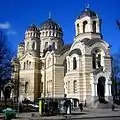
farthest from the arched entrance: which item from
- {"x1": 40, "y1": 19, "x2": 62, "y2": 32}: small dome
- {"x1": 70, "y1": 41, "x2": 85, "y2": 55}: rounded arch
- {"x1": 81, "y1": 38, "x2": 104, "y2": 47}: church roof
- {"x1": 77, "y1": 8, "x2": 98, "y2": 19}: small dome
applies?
{"x1": 40, "y1": 19, "x2": 62, "y2": 32}: small dome

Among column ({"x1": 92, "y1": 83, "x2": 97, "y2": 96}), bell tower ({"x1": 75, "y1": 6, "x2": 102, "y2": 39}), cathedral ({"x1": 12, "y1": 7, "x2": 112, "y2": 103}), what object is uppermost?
bell tower ({"x1": 75, "y1": 6, "x2": 102, "y2": 39})

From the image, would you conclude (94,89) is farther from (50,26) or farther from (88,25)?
(50,26)

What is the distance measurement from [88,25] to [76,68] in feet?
30.0

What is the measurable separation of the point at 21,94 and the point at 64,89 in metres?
12.0

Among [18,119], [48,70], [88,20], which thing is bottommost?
[18,119]

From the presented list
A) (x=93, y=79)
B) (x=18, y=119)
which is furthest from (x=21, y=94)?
(x=18, y=119)

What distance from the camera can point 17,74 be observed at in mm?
63438

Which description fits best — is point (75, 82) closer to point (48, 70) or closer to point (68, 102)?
point (48, 70)

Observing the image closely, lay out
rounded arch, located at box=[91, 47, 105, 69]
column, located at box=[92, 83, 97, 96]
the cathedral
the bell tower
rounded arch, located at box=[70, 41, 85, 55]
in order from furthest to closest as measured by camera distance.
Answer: the bell tower
rounded arch, located at box=[91, 47, 105, 69]
rounded arch, located at box=[70, 41, 85, 55]
the cathedral
column, located at box=[92, 83, 97, 96]

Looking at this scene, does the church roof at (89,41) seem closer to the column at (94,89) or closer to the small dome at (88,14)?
the small dome at (88,14)

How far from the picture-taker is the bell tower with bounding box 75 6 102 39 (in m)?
53.3

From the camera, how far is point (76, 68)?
50344 mm

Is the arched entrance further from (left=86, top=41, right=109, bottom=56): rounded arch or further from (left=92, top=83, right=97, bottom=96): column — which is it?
(left=86, top=41, right=109, bottom=56): rounded arch

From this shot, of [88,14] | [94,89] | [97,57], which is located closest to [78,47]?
[97,57]
